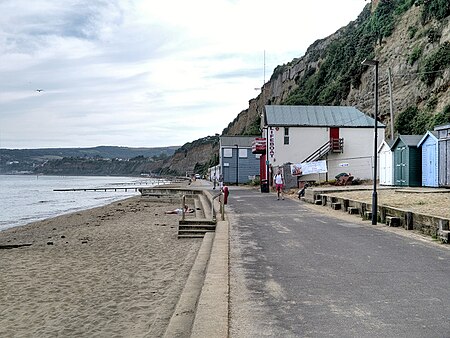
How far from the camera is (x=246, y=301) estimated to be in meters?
6.80

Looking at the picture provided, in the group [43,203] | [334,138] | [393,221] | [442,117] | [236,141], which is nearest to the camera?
[393,221]

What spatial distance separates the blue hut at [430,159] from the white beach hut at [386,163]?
387 cm

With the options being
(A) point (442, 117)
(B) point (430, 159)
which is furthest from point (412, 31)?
(B) point (430, 159)

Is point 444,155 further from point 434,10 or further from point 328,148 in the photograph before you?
point 434,10

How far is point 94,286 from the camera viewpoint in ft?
35.7

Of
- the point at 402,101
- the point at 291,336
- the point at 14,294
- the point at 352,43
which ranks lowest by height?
the point at 14,294

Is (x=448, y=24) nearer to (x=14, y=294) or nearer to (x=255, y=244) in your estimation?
(x=255, y=244)

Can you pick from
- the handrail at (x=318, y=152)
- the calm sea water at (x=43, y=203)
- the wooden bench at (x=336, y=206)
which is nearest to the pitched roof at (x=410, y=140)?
the wooden bench at (x=336, y=206)

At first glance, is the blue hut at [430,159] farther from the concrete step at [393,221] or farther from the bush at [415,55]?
A: the bush at [415,55]

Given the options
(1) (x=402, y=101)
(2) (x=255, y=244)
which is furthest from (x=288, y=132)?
(2) (x=255, y=244)

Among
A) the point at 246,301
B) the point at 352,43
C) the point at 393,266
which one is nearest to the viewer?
the point at 246,301

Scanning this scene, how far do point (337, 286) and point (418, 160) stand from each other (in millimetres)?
23947

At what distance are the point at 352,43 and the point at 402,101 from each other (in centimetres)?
2729

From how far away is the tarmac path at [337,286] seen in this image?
5.71 meters
